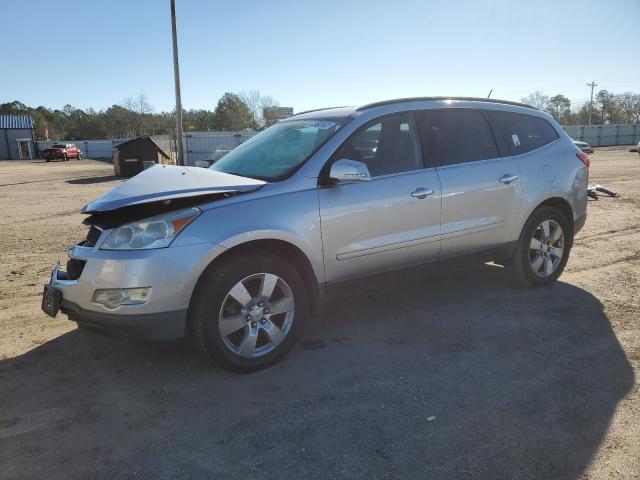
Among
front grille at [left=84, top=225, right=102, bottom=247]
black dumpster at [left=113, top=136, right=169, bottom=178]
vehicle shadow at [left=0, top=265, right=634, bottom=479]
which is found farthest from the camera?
black dumpster at [left=113, top=136, right=169, bottom=178]

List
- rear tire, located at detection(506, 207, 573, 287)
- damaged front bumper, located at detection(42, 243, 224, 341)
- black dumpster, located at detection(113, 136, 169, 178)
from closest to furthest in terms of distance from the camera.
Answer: damaged front bumper, located at detection(42, 243, 224, 341), rear tire, located at detection(506, 207, 573, 287), black dumpster, located at detection(113, 136, 169, 178)

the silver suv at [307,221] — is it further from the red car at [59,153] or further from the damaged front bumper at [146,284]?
the red car at [59,153]

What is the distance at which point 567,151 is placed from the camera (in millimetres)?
5387

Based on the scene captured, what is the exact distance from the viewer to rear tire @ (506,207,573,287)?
5109 mm

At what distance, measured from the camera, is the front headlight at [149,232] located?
320 cm

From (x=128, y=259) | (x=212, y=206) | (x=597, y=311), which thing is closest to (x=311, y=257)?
(x=212, y=206)

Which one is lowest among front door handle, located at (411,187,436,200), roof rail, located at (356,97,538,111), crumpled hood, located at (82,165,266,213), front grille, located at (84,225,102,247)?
front grille, located at (84,225,102,247)

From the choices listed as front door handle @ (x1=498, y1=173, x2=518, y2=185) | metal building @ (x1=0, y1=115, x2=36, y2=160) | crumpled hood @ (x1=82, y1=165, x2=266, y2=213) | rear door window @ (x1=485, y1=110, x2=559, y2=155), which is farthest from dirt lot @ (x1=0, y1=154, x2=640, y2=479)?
metal building @ (x1=0, y1=115, x2=36, y2=160)

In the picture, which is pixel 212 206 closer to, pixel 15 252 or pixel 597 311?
pixel 597 311

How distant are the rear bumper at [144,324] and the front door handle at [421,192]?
2047 mm

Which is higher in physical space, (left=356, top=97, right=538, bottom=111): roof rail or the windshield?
(left=356, top=97, right=538, bottom=111): roof rail

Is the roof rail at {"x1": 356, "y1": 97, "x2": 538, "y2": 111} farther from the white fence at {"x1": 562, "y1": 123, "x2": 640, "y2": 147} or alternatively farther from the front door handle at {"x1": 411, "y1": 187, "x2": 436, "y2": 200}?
the white fence at {"x1": 562, "y1": 123, "x2": 640, "y2": 147}

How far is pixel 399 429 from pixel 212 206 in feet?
5.91

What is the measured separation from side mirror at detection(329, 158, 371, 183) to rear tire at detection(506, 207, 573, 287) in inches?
88.1
